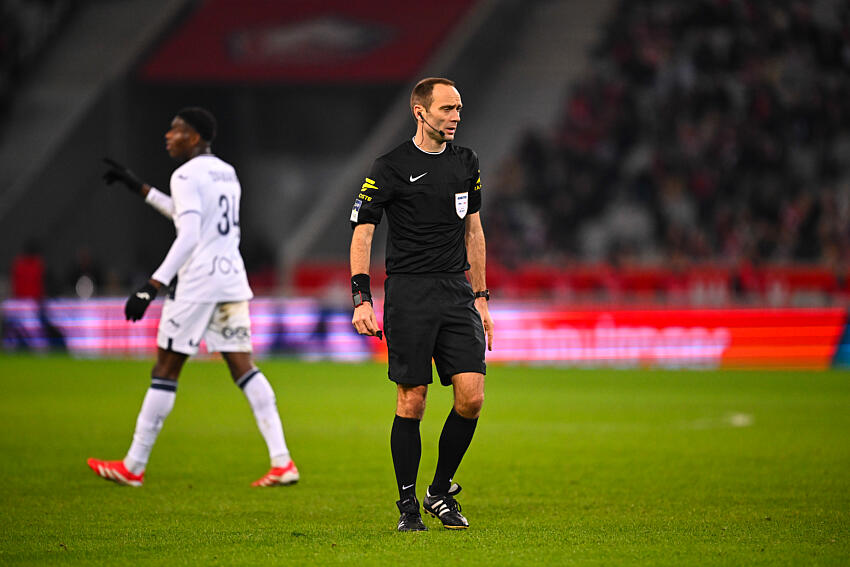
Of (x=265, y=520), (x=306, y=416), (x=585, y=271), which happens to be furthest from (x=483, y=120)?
(x=265, y=520)

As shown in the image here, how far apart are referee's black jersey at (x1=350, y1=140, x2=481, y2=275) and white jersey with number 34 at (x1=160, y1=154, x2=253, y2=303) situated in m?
2.18

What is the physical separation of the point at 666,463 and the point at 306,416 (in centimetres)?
487

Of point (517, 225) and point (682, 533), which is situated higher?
point (517, 225)

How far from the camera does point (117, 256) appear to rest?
32969 mm

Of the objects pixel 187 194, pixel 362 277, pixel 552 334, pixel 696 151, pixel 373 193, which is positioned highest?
pixel 696 151

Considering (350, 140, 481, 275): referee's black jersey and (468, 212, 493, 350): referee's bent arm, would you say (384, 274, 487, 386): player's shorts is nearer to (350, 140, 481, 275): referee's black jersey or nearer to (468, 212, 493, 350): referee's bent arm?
(350, 140, 481, 275): referee's black jersey

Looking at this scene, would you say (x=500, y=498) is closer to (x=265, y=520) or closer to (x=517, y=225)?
(x=265, y=520)

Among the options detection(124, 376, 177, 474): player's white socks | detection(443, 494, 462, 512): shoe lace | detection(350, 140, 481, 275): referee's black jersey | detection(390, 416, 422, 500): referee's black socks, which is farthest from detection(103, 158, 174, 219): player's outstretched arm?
detection(443, 494, 462, 512): shoe lace

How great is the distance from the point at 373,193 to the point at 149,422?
9.36ft

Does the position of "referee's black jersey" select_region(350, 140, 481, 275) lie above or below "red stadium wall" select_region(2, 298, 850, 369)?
above

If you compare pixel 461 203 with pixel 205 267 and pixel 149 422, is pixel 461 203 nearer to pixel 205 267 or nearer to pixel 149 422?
pixel 205 267

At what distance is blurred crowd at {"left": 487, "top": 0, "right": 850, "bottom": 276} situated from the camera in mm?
26875

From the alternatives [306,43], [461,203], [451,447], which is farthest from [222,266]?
[306,43]

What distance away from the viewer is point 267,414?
9141mm
